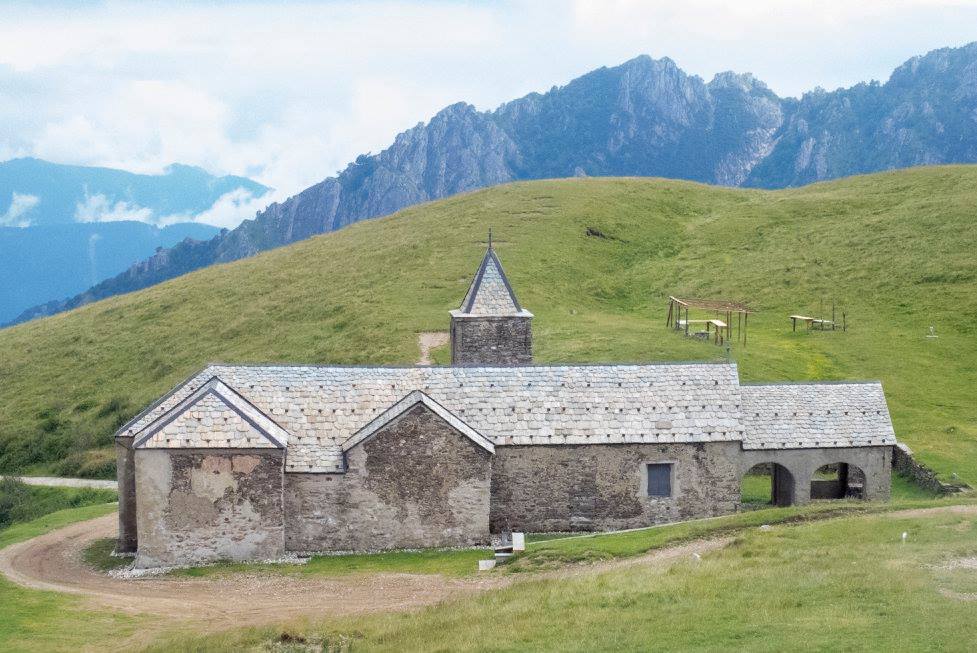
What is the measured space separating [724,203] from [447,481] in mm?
74388

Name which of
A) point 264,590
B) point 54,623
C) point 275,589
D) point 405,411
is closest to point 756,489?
point 405,411

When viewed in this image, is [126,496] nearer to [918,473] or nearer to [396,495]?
[396,495]

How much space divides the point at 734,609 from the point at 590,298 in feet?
172

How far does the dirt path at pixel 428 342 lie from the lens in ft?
177

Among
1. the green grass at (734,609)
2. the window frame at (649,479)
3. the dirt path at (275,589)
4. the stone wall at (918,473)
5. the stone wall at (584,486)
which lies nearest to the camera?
the green grass at (734,609)

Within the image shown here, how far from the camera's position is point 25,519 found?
4050 cm

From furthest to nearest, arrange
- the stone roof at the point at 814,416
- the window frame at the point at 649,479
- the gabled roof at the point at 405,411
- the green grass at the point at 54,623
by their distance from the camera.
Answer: the stone roof at the point at 814,416 → the window frame at the point at 649,479 → the gabled roof at the point at 405,411 → the green grass at the point at 54,623

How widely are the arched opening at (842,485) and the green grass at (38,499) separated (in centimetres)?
2807

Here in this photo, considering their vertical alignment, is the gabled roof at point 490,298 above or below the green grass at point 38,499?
above

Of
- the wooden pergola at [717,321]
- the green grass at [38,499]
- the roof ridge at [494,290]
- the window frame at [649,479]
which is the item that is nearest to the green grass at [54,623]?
the green grass at [38,499]

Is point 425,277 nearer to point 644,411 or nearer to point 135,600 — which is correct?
point 644,411

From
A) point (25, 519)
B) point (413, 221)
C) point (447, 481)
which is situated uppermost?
point (413, 221)

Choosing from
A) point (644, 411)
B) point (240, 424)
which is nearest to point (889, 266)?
point (644, 411)

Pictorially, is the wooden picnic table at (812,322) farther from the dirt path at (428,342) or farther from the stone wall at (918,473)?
the stone wall at (918,473)
